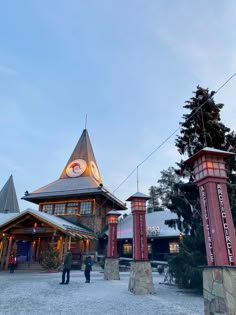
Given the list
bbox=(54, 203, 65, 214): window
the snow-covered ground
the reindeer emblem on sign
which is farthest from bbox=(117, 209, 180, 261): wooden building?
the snow-covered ground

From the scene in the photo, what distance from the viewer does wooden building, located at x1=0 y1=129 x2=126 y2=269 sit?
62.5 feet

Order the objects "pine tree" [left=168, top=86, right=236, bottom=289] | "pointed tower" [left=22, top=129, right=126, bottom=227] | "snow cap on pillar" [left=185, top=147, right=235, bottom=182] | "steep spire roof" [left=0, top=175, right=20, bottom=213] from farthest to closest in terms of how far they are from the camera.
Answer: "steep spire roof" [left=0, top=175, right=20, bottom=213], "pointed tower" [left=22, top=129, right=126, bottom=227], "pine tree" [left=168, top=86, right=236, bottom=289], "snow cap on pillar" [left=185, top=147, right=235, bottom=182]

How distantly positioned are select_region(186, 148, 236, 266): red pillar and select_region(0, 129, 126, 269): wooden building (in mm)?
14533

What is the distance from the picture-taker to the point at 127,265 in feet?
71.2

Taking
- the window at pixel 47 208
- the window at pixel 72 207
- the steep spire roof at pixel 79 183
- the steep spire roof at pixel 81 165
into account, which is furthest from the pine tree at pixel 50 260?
the steep spire roof at pixel 81 165

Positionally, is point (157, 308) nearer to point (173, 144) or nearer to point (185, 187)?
point (185, 187)

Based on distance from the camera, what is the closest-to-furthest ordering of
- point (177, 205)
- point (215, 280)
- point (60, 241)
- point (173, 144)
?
point (215, 280), point (177, 205), point (173, 144), point (60, 241)

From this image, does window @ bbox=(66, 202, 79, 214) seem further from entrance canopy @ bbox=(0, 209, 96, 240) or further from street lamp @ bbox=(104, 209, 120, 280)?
street lamp @ bbox=(104, 209, 120, 280)

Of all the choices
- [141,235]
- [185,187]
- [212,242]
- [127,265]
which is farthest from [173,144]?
[127,265]

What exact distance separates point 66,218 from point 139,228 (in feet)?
56.8

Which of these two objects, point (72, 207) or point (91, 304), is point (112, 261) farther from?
point (72, 207)

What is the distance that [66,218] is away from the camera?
24922 millimetres

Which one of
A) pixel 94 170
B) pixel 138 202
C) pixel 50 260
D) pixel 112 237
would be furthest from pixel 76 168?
pixel 138 202

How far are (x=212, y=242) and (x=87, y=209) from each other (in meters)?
21.2
